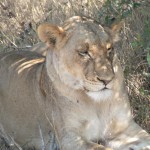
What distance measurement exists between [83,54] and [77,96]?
0.33m

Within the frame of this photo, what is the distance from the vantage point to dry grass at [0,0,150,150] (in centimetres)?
423

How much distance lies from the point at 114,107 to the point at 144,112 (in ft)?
1.62

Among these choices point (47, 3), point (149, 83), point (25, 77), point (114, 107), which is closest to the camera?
point (114, 107)

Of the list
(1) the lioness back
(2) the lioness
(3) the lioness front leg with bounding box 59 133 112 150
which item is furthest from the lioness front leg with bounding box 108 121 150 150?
(1) the lioness back

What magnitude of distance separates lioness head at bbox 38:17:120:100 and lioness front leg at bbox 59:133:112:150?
281 mm

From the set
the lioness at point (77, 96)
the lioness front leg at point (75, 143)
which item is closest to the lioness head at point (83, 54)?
the lioness at point (77, 96)

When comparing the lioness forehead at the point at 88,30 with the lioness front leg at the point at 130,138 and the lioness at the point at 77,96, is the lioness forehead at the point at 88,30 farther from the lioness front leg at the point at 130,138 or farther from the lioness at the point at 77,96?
the lioness front leg at the point at 130,138

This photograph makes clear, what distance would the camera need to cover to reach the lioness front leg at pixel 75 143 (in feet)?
11.5

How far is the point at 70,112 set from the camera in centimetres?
361

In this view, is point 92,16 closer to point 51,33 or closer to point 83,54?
point 51,33

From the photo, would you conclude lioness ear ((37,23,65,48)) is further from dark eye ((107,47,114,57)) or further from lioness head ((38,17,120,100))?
dark eye ((107,47,114,57))

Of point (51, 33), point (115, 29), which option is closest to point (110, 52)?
point (115, 29)

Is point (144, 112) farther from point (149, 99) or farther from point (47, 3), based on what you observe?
point (47, 3)

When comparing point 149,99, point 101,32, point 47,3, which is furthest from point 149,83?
point 47,3
